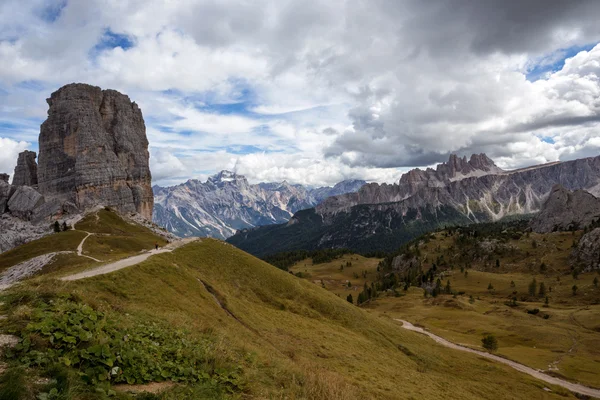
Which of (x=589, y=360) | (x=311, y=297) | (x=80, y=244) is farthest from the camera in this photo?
(x=80, y=244)

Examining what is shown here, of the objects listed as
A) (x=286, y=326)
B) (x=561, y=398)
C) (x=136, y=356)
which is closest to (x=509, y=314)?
(x=561, y=398)

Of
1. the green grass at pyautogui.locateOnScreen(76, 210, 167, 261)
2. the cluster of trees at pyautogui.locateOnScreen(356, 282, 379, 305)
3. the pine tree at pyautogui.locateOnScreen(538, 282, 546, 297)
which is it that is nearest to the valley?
the green grass at pyautogui.locateOnScreen(76, 210, 167, 261)

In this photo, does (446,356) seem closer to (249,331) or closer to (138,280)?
(249,331)

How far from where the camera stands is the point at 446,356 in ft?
210

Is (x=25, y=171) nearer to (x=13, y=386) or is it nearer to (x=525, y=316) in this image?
(x=13, y=386)

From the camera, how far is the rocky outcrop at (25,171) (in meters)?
175

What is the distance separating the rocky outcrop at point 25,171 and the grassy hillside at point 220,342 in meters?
172

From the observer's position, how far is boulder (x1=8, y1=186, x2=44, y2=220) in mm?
155875

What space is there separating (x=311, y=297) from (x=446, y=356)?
98.2 feet

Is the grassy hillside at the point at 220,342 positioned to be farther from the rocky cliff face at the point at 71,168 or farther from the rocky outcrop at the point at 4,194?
the rocky outcrop at the point at 4,194

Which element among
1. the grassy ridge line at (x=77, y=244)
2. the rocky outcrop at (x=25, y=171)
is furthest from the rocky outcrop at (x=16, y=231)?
the rocky outcrop at (x=25, y=171)

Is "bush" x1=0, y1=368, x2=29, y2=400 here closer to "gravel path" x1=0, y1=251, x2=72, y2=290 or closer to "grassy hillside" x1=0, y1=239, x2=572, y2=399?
"grassy hillside" x1=0, y1=239, x2=572, y2=399

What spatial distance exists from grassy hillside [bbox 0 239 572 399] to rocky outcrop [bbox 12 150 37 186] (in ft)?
564

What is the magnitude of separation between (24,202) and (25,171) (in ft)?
96.6
